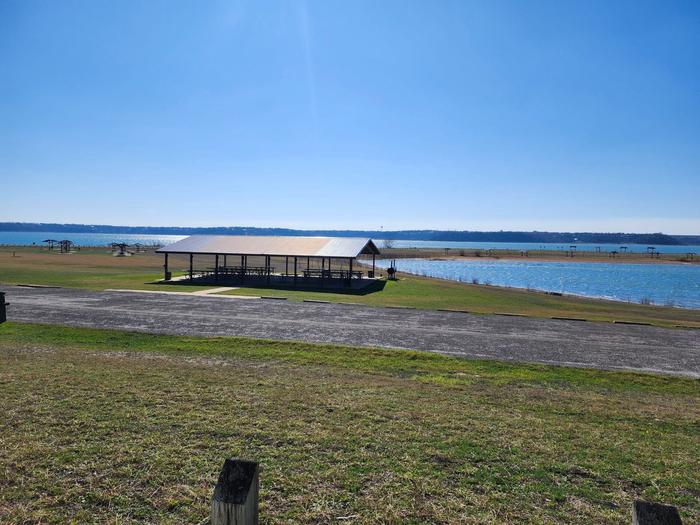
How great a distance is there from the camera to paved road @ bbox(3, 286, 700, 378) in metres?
14.0

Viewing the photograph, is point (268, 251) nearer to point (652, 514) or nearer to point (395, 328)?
point (395, 328)

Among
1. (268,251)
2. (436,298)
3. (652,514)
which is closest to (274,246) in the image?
(268,251)

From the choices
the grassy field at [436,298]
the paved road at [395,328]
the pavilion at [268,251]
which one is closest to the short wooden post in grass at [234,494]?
the paved road at [395,328]

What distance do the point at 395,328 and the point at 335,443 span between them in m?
11.9

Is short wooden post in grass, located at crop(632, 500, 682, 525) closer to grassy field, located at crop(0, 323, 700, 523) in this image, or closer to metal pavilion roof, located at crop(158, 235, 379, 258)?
grassy field, located at crop(0, 323, 700, 523)

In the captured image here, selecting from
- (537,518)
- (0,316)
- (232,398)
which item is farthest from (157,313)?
(537,518)

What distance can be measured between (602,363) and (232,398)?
10469 mm

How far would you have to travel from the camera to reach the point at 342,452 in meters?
5.48

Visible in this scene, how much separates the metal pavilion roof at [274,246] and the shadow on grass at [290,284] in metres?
2.23

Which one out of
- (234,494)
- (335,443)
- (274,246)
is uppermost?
(274,246)

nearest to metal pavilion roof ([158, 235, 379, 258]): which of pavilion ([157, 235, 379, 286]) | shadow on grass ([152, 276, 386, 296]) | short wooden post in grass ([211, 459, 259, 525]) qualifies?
pavilion ([157, 235, 379, 286])

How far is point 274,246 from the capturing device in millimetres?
38688

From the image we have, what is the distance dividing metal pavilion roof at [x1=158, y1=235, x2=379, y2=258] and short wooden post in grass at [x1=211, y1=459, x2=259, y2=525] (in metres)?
32.1

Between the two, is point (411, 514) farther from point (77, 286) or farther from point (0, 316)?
point (77, 286)
